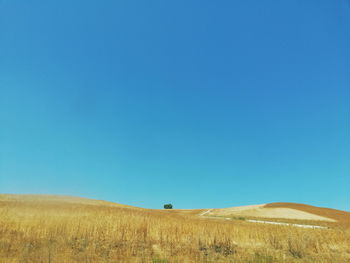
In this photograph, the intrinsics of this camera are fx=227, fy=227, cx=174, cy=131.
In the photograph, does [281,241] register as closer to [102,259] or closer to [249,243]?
[249,243]

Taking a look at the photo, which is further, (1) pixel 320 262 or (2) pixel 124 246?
(2) pixel 124 246

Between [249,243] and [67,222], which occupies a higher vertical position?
[67,222]

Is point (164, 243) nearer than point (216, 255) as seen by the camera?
No

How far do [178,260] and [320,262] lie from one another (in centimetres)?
512

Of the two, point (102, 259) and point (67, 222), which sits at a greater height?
point (67, 222)

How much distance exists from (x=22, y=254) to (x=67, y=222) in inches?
217

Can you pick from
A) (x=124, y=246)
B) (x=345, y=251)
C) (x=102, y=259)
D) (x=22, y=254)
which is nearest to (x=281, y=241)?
(x=345, y=251)

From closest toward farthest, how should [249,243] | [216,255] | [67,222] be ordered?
[216,255]
[249,243]
[67,222]

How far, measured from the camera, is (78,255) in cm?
813

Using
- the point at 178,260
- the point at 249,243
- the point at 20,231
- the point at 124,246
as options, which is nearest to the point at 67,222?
the point at 20,231

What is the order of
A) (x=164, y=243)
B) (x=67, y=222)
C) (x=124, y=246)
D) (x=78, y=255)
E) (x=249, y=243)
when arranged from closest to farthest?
(x=78, y=255)
(x=124, y=246)
(x=164, y=243)
(x=249, y=243)
(x=67, y=222)

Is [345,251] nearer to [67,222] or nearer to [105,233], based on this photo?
[105,233]

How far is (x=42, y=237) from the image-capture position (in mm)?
10516

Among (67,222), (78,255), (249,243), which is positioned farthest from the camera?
(67,222)
